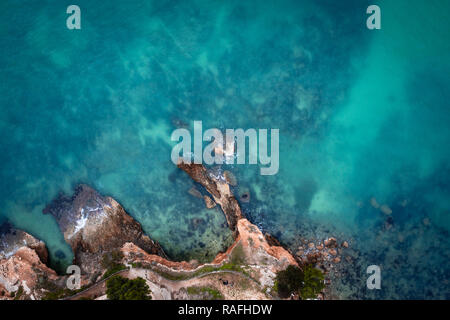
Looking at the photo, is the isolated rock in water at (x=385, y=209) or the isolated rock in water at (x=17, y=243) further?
the isolated rock in water at (x=17, y=243)

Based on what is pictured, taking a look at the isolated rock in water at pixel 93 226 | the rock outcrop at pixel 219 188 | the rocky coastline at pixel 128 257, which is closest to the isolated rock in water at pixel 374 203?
the rocky coastline at pixel 128 257

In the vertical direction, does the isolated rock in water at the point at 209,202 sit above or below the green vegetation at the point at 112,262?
above

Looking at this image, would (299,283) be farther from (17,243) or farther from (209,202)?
(17,243)

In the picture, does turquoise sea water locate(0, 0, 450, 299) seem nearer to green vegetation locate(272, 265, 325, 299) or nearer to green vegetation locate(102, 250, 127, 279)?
green vegetation locate(272, 265, 325, 299)

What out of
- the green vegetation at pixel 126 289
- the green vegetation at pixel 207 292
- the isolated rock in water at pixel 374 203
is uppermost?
the isolated rock in water at pixel 374 203

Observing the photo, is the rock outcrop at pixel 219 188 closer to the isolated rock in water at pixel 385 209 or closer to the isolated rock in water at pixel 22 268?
the isolated rock in water at pixel 385 209

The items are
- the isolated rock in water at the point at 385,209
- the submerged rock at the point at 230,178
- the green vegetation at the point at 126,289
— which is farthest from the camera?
the submerged rock at the point at 230,178
